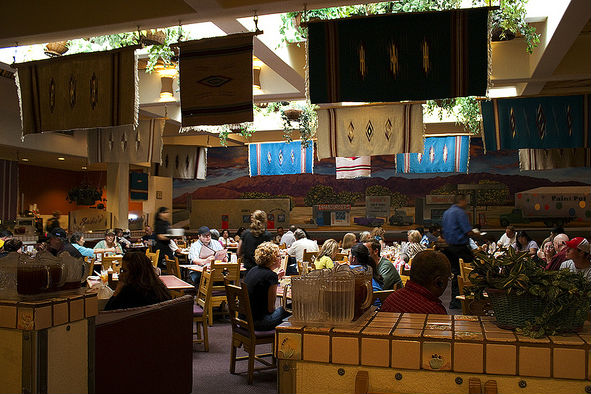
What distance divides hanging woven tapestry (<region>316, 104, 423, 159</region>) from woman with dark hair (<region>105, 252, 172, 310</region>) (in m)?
4.77

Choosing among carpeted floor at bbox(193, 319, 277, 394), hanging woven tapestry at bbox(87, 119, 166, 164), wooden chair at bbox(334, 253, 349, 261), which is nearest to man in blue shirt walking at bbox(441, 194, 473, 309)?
wooden chair at bbox(334, 253, 349, 261)

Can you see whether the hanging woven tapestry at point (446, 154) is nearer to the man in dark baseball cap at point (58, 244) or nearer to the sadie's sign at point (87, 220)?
the man in dark baseball cap at point (58, 244)

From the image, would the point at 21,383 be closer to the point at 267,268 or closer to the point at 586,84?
the point at 267,268

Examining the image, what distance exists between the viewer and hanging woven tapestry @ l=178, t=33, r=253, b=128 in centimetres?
495

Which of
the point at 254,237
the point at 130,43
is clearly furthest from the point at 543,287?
the point at 254,237

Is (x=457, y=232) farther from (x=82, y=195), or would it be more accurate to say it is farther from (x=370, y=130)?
(x=82, y=195)

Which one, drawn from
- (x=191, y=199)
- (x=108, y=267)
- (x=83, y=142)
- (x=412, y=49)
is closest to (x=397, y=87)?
(x=412, y=49)

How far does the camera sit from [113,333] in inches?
134

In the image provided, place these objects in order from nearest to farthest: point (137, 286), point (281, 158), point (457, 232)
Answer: point (137, 286)
point (457, 232)
point (281, 158)

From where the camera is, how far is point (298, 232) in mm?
10961

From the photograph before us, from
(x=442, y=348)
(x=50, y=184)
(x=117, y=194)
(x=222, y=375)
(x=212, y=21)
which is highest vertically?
(x=212, y=21)

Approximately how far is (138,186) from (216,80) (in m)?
10.9

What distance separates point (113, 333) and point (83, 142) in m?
10.6

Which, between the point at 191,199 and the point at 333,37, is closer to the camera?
the point at 333,37
